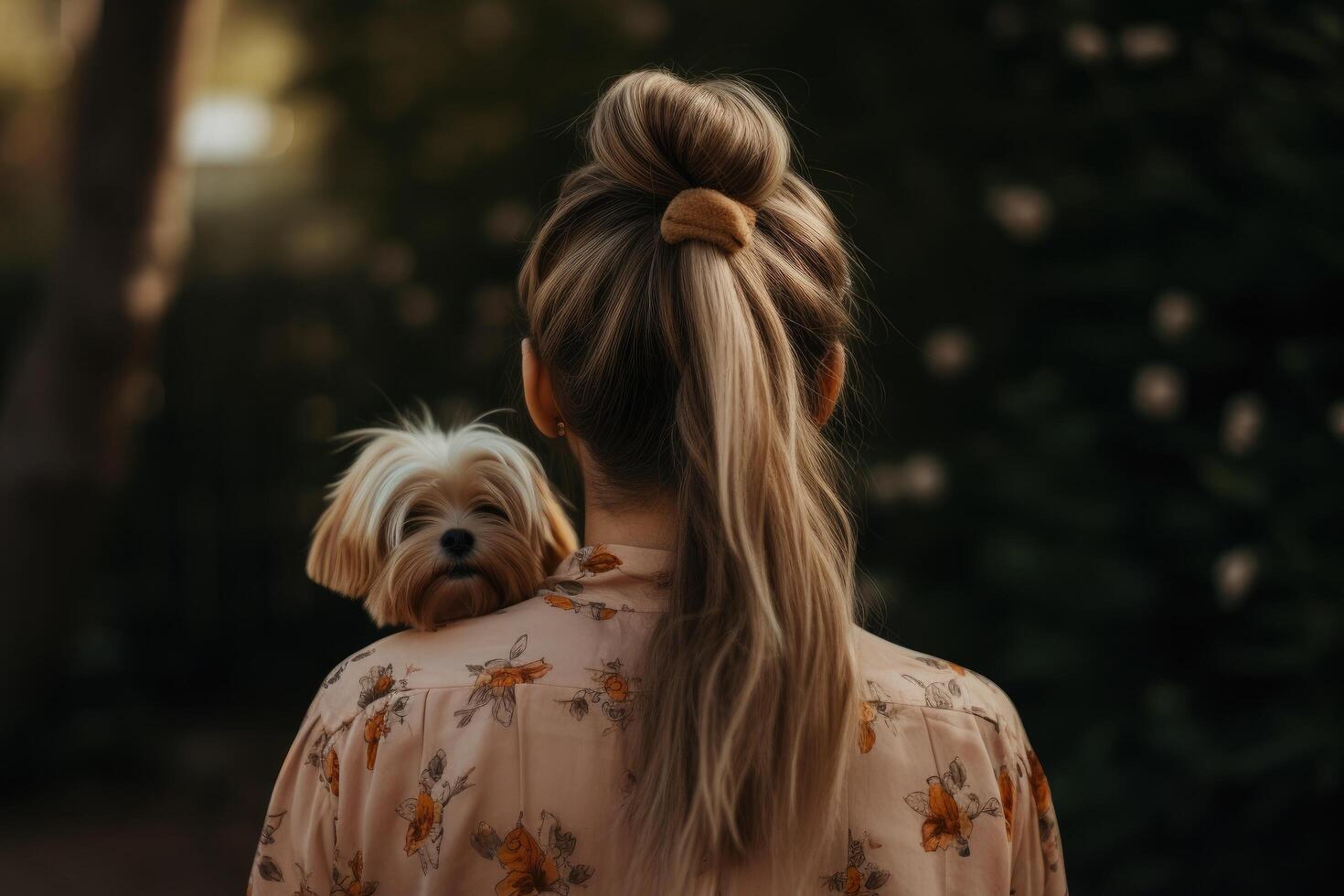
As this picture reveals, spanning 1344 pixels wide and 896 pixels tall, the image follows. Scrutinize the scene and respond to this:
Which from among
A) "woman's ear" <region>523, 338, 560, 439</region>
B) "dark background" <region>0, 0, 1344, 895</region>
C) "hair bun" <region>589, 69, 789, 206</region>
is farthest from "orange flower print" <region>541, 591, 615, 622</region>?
"dark background" <region>0, 0, 1344, 895</region>

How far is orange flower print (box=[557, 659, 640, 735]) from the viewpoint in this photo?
129cm

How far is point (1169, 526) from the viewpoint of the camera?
3.71 metres

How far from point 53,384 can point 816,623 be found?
5.23m

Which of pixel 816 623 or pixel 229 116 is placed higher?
pixel 229 116

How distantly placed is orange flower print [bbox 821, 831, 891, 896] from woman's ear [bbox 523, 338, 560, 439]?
0.56 metres

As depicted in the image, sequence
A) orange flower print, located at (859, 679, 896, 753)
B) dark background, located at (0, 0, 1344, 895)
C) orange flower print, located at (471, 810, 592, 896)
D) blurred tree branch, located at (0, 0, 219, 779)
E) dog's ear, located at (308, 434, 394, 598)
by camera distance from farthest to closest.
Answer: blurred tree branch, located at (0, 0, 219, 779)
dark background, located at (0, 0, 1344, 895)
dog's ear, located at (308, 434, 394, 598)
orange flower print, located at (859, 679, 896, 753)
orange flower print, located at (471, 810, 592, 896)

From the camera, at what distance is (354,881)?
1322mm

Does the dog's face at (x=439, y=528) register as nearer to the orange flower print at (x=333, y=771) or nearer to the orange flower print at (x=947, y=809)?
the orange flower print at (x=333, y=771)

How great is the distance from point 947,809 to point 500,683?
0.49m

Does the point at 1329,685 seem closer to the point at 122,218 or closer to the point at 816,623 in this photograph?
the point at 816,623

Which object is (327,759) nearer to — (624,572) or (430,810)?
(430,810)

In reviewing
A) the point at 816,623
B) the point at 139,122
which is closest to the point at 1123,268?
the point at 816,623

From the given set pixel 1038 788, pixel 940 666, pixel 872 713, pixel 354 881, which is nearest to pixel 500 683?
pixel 354 881

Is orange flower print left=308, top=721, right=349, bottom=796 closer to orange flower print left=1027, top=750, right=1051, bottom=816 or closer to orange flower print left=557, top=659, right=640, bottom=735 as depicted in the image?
orange flower print left=557, top=659, right=640, bottom=735
